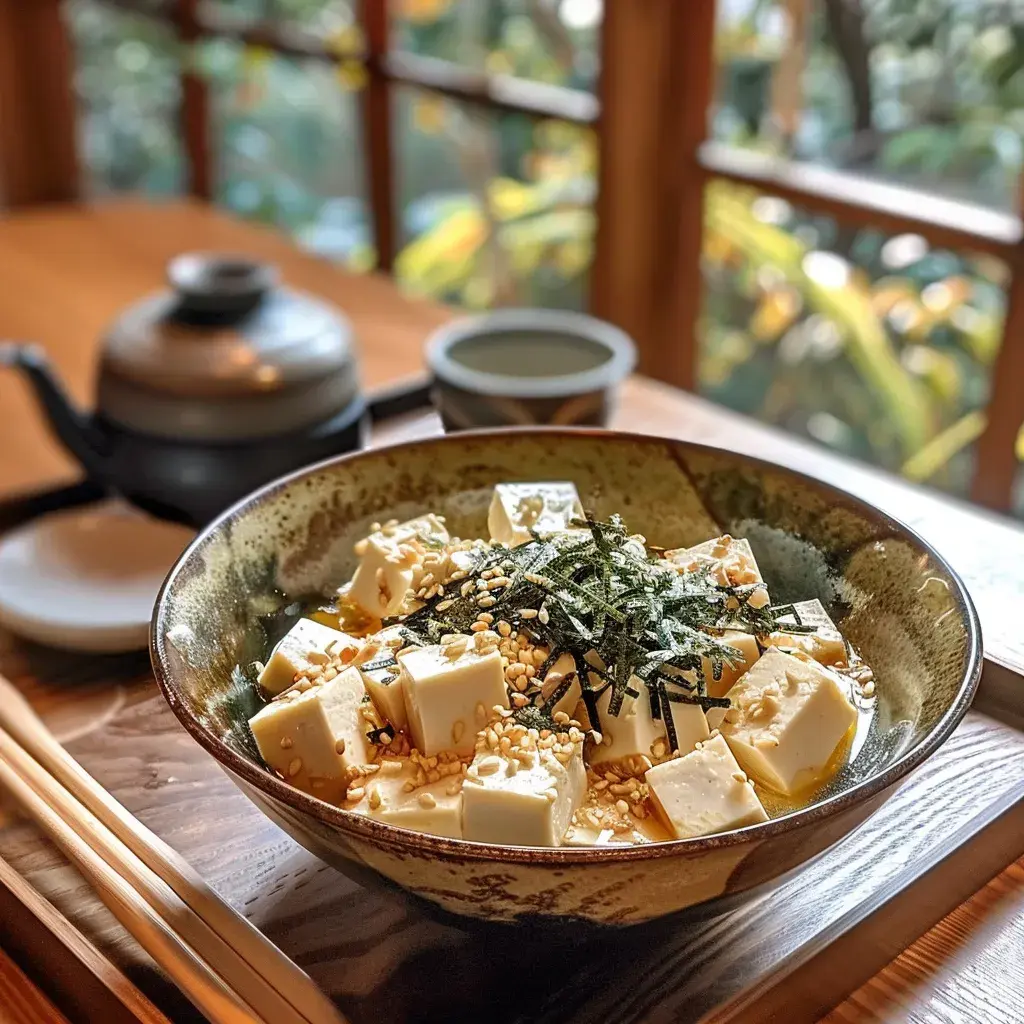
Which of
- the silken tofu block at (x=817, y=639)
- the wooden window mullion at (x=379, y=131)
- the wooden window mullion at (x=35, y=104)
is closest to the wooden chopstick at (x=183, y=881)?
the silken tofu block at (x=817, y=639)

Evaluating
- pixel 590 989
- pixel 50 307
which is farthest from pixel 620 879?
pixel 50 307

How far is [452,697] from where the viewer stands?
40.6 inches

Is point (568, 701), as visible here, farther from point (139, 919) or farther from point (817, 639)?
point (139, 919)

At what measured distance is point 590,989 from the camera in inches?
39.4

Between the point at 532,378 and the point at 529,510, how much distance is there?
0.60 metres

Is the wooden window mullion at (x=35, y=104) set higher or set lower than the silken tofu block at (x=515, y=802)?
lower

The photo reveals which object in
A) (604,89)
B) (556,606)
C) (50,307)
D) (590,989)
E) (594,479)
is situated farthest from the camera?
(50,307)

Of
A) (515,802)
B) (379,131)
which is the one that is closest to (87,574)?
(515,802)

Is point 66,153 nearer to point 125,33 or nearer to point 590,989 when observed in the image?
point 125,33

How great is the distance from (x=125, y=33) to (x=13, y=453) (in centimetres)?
279

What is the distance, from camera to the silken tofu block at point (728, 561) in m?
1.23

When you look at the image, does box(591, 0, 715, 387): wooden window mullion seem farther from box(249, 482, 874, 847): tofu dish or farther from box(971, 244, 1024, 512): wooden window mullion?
box(249, 482, 874, 847): tofu dish

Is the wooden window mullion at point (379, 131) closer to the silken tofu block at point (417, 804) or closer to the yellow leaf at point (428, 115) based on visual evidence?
the yellow leaf at point (428, 115)

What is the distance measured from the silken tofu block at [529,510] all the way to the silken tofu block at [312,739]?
0.29 m
